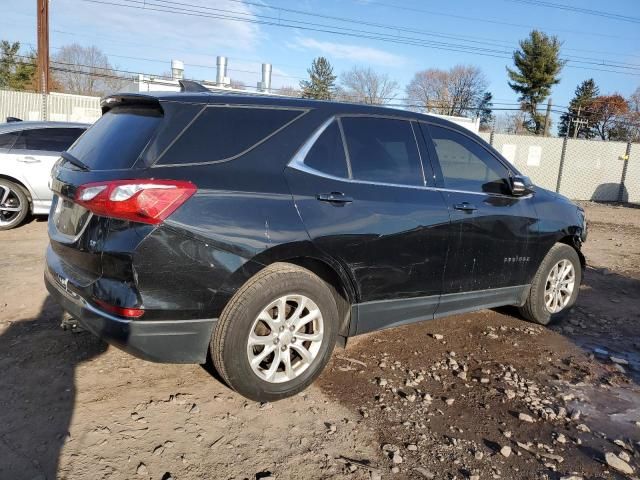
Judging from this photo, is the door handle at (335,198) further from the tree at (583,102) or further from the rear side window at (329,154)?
the tree at (583,102)

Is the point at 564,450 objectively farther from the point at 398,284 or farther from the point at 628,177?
the point at 628,177

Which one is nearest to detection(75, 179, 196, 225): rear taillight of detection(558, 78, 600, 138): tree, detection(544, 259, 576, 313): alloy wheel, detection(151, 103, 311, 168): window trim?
detection(151, 103, 311, 168): window trim

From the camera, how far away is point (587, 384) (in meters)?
3.63

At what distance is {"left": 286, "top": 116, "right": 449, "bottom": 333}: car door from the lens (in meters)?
3.12

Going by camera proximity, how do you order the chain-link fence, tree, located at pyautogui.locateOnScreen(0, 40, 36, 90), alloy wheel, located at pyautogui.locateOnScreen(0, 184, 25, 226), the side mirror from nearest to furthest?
the side mirror, alloy wheel, located at pyautogui.locateOnScreen(0, 184, 25, 226), the chain-link fence, tree, located at pyautogui.locateOnScreen(0, 40, 36, 90)

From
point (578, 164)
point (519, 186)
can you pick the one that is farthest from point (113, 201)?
point (578, 164)

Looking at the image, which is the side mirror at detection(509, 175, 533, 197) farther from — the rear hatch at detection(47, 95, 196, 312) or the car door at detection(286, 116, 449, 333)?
the rear hatch at detection(47, 95, 196, 312)

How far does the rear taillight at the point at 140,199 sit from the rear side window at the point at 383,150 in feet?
3.92

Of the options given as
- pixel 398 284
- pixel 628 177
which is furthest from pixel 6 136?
pixel 628 177

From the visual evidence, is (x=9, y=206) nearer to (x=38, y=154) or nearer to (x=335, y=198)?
(x=38, y=154)

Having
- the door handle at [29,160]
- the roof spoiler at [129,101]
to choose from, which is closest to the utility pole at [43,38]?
the door handle at [29,160]

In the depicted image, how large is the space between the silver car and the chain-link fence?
1334cm

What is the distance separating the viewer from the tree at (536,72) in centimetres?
A: 4609

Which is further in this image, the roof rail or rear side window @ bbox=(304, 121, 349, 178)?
the roof rail
